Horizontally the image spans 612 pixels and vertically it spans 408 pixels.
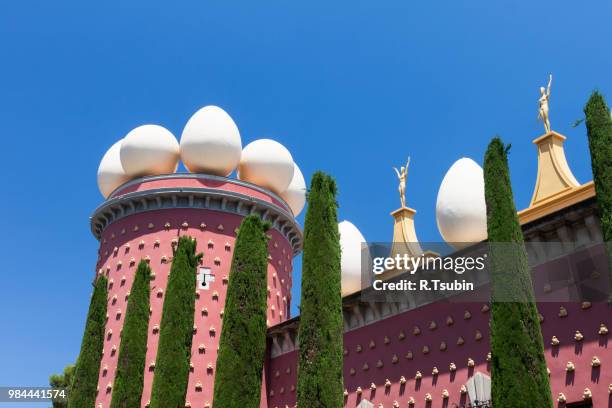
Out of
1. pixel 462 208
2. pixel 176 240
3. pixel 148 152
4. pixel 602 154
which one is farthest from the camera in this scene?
pixel 148 152

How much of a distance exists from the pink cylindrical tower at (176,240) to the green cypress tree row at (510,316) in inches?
590

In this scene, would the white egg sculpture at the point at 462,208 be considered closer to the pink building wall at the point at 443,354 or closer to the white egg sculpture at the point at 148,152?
the pink building wall at the point at 443,354

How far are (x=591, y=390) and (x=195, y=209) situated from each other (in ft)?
60.4

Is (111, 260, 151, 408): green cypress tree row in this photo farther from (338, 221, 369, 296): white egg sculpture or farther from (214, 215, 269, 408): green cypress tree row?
(338, 221, 369, 296): white egg sculpture

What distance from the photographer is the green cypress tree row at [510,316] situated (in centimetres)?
1438

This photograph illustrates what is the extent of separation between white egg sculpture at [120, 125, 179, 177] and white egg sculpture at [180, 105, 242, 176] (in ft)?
2.67

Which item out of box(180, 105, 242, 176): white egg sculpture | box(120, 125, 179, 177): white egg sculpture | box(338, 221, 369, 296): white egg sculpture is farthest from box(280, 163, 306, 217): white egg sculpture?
box(120, 125, 179, 177): white egg sculpture

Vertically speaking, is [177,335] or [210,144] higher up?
[210,144]

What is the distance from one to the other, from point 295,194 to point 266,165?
3.23 meters

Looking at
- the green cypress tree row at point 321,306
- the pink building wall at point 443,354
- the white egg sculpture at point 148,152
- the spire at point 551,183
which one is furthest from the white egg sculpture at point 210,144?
the spire at point 551,183

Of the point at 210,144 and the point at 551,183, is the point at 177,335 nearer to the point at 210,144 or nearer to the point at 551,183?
the point at 210,144

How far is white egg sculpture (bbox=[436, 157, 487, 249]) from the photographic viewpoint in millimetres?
25078

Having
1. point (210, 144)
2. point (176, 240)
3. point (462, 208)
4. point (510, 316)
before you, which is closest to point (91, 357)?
point (176, 240)

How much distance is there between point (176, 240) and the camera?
29.5 meters
